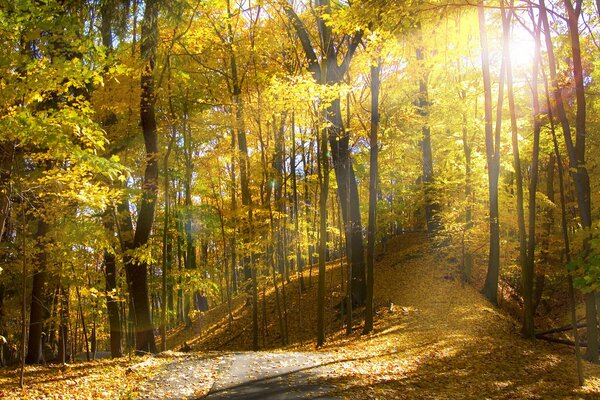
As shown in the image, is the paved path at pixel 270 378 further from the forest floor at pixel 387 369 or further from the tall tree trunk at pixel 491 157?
the tall tree trunk at pixel 491 157

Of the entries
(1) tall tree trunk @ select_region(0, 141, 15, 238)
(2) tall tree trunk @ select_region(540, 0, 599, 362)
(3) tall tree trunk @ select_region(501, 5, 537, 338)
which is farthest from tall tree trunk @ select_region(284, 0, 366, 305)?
(1) tall tree trunk @ select_region(0, 141, 15, 238)

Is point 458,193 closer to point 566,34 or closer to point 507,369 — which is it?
point 566,34

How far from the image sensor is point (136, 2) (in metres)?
7.69

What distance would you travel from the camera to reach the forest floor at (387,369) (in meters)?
6.53

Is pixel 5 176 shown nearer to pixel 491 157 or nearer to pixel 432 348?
pixel 432 348

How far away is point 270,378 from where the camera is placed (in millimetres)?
7051

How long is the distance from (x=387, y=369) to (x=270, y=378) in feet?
6.85

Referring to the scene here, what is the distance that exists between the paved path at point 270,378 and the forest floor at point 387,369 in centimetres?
2

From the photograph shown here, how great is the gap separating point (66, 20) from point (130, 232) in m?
6.99

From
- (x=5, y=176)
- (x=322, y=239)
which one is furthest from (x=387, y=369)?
(x=5, y=176)

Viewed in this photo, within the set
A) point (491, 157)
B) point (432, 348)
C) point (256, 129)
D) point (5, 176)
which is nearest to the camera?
point (5, 176)

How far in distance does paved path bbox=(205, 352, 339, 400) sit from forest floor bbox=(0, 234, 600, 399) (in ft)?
0.06

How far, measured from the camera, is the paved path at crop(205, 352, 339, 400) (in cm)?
618

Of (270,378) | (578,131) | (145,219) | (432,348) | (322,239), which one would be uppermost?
(578,131)
